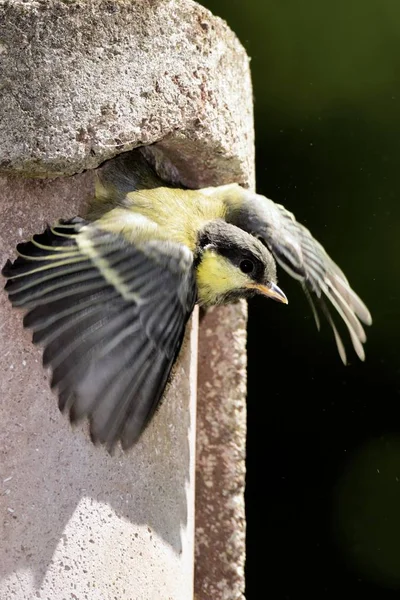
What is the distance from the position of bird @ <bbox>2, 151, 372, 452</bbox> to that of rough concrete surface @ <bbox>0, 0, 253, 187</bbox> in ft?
0.36

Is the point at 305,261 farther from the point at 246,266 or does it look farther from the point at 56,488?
the point at 56,488

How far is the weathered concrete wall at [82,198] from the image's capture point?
1747 millimetres

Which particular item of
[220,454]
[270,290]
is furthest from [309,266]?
[220,454]

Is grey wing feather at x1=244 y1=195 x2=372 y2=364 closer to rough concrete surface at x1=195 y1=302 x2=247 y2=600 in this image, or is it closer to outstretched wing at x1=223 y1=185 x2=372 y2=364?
outstretched wing at x1=223 y1=185 x2=372 y2=364

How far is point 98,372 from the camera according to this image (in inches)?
69.1

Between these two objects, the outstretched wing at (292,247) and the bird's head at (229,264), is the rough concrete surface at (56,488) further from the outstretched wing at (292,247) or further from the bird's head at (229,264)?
the outstretched wing at (292,247)

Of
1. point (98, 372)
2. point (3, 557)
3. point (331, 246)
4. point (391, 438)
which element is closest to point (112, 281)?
point (98, 372)

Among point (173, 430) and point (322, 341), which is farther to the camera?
point (322, 341)

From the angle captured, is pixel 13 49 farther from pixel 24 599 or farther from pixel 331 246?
pixel 331 246

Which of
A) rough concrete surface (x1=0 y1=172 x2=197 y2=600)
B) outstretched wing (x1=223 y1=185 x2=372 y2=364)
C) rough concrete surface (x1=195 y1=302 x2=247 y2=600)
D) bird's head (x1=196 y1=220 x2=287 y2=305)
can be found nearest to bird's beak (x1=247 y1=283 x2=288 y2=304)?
bird's head (x1=196 y1=220 x2=287 y2=305)

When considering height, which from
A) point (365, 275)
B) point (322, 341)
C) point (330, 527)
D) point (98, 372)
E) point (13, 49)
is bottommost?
point (330, 527)

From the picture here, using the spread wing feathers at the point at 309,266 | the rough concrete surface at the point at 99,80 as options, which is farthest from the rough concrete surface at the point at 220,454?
the rough concrete surface at the point at 99,80

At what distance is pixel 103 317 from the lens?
5.83 feet

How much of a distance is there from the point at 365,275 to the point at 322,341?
231mm
